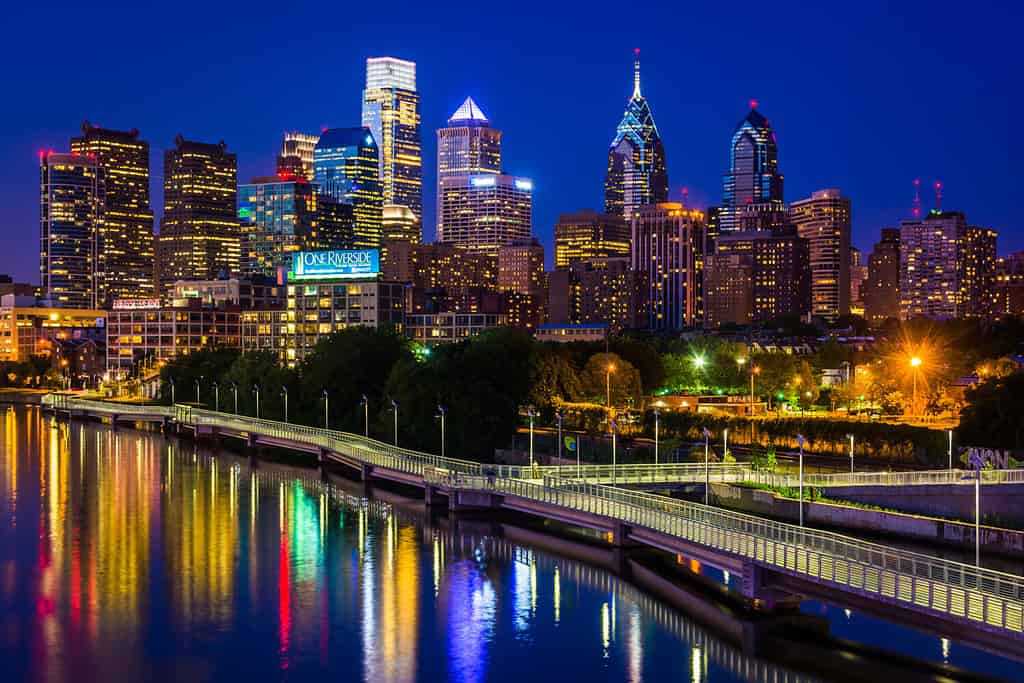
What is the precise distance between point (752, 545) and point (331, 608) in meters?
17.9

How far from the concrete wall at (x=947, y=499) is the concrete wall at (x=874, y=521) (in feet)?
3.05

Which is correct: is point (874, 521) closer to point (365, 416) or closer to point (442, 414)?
point (442, 414)

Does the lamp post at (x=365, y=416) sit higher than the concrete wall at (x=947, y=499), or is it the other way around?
the lamp post at (x=365, y=416)

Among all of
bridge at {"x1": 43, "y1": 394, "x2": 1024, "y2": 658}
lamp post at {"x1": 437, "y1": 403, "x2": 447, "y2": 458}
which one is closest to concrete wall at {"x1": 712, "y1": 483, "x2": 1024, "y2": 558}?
bridge at {"x1": 43, "y1": 394, "x2": 1024, "y2": 658}

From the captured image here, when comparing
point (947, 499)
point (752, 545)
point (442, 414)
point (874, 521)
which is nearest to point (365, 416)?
point (442, 414)

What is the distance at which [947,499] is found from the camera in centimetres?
6494

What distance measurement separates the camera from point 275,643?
155 feet

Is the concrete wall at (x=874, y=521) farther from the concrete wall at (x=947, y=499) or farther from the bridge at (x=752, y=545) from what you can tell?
the bridge at (x=752, y=545)

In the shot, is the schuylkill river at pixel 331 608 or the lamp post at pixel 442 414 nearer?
the schuylkill river at pixel 331 608

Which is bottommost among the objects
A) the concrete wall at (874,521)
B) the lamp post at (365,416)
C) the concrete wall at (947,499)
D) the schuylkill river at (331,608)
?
the schuylkill river at (331,608)

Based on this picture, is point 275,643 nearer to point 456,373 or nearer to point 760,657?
point 760,657

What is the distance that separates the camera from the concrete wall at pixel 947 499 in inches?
2496

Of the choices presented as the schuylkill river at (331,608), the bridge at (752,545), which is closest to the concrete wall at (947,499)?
the bridge at (752,545)

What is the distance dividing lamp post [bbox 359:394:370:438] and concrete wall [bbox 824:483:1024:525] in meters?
45.3
